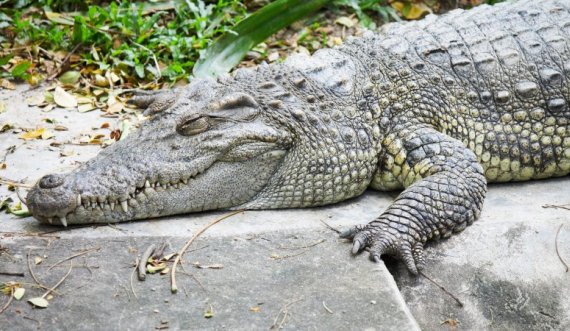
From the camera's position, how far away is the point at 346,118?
5383 mm

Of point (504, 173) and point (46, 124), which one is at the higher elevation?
A: point (504, 173)

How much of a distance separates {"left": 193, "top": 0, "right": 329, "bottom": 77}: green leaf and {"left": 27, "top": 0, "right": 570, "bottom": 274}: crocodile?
1.42 metres

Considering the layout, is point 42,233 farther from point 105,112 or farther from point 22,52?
point 22,52

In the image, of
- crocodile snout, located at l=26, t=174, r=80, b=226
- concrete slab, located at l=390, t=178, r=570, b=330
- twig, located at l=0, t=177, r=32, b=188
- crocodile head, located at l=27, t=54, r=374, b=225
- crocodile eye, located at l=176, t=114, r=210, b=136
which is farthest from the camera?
twig, located at l=0, t=177, r=32, b=188

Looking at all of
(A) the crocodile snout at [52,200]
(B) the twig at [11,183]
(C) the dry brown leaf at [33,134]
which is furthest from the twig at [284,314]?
(C) the dry brown leaf at [33,134]

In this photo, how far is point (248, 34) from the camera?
7.66 metres

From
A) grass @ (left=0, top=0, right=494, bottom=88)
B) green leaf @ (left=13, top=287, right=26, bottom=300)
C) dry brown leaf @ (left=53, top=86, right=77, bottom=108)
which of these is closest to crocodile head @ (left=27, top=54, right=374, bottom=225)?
green leaf @ (left=13, top=287, right=26, bottom=300)

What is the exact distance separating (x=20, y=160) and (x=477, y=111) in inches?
132

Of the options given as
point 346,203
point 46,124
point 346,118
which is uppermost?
point 346,118

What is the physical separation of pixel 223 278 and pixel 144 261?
460 mm

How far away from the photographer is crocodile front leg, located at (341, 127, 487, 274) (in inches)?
185

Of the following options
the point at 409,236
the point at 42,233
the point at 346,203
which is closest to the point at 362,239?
the point at 409,236

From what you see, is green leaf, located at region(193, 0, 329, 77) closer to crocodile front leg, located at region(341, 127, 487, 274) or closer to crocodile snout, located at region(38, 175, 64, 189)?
crocodile front leg, located at region(341, 127, 487, 274)

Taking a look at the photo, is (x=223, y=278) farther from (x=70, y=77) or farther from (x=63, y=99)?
(x=70, y=77)
